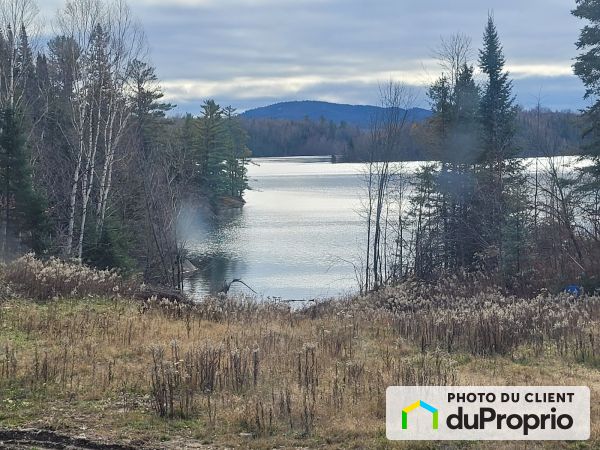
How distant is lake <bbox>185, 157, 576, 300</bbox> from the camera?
29.6 m

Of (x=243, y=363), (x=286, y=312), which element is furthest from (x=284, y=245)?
(x=243, y=363)

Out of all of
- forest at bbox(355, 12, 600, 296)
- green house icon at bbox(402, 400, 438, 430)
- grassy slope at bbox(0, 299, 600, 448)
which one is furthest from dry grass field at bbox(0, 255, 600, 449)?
forest at bbox(355, 12, 600, 296)

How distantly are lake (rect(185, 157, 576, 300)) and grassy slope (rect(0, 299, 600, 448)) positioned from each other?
1348 centimetres

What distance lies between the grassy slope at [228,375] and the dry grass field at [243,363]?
2 centimetres

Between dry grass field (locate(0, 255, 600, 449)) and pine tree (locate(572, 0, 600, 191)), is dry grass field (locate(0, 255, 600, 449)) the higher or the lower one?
the lower one

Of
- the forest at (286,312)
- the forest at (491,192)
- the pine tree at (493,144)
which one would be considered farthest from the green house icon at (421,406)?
the pine tree at (493,144)

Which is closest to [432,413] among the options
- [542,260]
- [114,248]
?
[542,260]

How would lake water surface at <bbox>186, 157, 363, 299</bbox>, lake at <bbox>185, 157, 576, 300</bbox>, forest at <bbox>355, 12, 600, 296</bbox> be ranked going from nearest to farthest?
1. forest at <bbox>355, 12, 600, 296</bbox>
2. lake at <bbox>185, 157, 576, 300</bbox>
3. lake water surface at <bbox>186, 157, 363, 299</bbox>

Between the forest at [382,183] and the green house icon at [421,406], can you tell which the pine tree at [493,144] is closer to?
the forest at [382,183]

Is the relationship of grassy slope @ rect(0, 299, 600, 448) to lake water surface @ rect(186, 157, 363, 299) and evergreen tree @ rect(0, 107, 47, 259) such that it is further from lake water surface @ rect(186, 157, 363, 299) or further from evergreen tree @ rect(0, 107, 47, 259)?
lake water surface @ rect(186, 157, 363, 299)

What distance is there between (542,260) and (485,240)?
14.4 feet

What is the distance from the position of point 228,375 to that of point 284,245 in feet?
108

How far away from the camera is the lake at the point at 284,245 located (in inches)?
1165

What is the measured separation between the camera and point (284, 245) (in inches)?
1615
